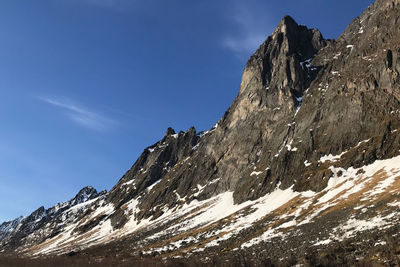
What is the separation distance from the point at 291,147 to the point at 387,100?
36.3 meters

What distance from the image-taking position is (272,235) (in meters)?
53.8

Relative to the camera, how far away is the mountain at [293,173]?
42.2 meters

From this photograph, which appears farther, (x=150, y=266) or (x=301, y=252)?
(x=150, y=266)

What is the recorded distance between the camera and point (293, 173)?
10694 cm

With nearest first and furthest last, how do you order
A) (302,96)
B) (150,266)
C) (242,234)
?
(150,266) < (242,234) < (302,96)

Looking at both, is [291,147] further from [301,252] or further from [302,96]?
[301,252]

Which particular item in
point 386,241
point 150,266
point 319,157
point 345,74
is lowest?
point 386,241

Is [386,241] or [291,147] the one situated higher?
[291,147]

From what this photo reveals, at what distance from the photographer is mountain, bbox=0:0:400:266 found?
42219mm

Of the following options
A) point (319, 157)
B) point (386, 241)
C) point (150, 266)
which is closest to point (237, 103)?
point (319, 157)

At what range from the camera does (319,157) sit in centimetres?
10488

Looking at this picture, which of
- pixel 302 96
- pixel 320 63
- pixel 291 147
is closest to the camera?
pixel 291 147

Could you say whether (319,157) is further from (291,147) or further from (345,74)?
(345,74)

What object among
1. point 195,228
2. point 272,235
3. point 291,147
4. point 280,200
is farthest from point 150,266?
point 291,147
